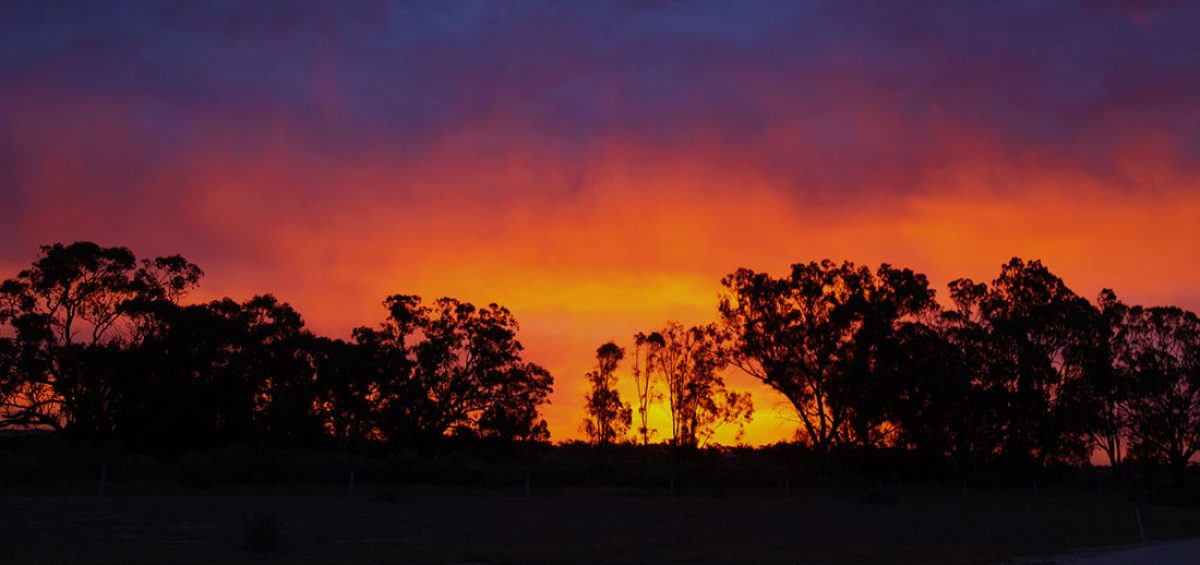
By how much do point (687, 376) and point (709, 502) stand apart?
26887 mm

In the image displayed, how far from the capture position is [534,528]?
2806 cm

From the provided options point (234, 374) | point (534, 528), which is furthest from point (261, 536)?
point (234, 374)

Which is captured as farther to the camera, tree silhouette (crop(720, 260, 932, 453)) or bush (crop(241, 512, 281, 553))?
tree silhouette (crop(720, 260, 932, 453))

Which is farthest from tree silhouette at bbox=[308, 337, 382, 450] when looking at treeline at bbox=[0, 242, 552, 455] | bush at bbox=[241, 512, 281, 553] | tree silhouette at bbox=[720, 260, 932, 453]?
bush at bbox=[241, 512, 281, 553]

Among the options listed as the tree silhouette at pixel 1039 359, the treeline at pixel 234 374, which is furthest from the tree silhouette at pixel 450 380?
the tree silhouette at pixel 1039 359

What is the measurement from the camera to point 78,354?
5444cm

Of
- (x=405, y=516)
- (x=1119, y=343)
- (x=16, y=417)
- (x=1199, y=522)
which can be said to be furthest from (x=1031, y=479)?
(x=16, y=417)

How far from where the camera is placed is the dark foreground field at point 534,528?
2044 centimetres

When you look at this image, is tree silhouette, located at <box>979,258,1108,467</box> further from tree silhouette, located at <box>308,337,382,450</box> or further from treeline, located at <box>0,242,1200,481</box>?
tree silhouette, located at <box>308,337,382,450</box>

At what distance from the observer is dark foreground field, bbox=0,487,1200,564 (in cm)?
2044

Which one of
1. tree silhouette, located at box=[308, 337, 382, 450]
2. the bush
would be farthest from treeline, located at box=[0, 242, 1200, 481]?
the bush

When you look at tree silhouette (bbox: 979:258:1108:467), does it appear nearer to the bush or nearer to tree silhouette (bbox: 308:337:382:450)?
tree silhouette (bbox: 308:337:382:450)

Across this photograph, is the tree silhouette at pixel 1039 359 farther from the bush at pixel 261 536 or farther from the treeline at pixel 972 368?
the bush at pixel 261 536

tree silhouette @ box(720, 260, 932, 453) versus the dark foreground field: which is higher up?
tree silhouette @ box(720, 260, 932, 453)
